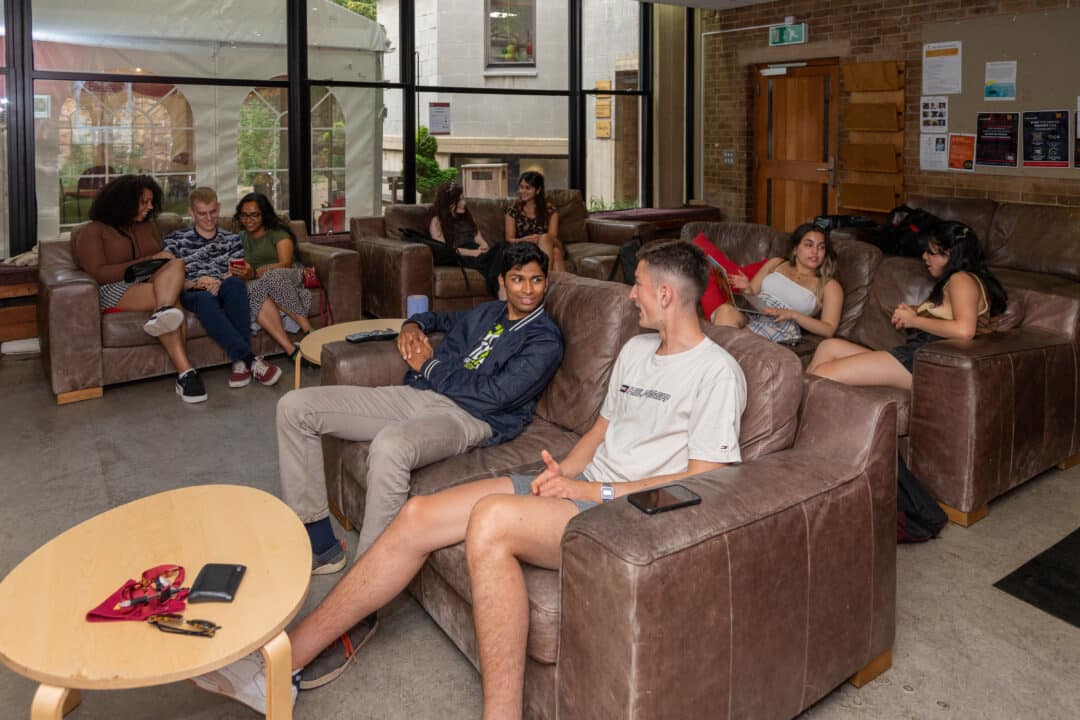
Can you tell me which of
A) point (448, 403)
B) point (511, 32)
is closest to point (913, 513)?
point (448, 403)

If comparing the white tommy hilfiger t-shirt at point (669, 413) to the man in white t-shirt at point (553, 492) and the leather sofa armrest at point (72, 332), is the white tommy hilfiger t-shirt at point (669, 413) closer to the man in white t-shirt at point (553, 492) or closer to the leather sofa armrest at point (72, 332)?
the man in white t-shirt at point (553, 492)

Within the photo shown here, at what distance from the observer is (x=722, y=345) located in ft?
8.29

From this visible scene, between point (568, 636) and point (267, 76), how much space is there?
239 inches

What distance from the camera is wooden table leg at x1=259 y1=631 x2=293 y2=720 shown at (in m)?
1.83

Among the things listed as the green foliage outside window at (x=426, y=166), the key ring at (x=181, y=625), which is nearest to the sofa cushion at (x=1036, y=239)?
the green foliage outside window at (x=426, y=166)

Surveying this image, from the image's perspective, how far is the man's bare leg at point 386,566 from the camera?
2.30 m

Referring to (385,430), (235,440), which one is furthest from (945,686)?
(235,440)

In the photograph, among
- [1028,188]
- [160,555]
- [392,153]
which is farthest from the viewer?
[392,153]

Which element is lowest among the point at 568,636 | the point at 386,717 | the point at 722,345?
the point at 386,717

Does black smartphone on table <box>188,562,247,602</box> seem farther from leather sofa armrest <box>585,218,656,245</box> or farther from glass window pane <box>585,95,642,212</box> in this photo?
glass window pane <box>585,95,642,212</box>

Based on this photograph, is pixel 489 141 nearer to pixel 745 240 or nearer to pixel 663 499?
pixel 745 240

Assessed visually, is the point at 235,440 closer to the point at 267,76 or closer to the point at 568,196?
the point at 267,76

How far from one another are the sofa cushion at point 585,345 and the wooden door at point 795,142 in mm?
5503

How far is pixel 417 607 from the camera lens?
276cm
